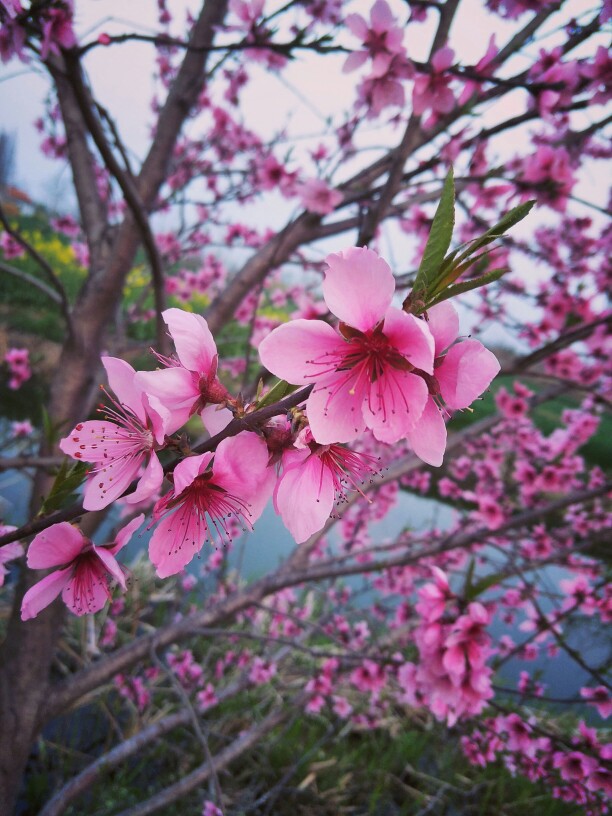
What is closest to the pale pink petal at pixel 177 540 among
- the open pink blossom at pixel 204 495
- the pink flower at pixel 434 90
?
the open pink blossom at pixel 204 495

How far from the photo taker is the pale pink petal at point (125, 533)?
1.49 ft

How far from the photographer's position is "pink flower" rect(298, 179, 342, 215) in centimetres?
162

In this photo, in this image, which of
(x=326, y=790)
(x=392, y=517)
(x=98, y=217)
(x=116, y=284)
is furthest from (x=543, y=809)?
(x=392, y=517)

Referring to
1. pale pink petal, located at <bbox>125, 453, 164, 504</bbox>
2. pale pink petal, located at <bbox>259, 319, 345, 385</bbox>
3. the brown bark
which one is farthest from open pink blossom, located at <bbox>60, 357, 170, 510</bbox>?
the brown bark

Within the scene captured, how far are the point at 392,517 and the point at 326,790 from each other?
3.61 meters

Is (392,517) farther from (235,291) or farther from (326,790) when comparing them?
(235,291)

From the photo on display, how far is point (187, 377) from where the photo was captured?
44 cm

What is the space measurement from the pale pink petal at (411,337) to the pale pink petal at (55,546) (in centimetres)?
39

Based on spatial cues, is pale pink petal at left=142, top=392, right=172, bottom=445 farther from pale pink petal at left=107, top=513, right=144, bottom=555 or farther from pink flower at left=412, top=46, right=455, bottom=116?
pink flower at left=412, top=46, right=455, bottom=116

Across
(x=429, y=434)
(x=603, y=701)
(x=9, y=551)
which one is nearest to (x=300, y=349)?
(x=429, y=434)

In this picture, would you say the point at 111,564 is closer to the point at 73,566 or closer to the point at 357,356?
the point at 73,566

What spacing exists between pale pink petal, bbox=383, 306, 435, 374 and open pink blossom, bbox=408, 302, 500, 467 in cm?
4

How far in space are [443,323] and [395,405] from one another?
0.09 metres

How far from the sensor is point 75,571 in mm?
526
